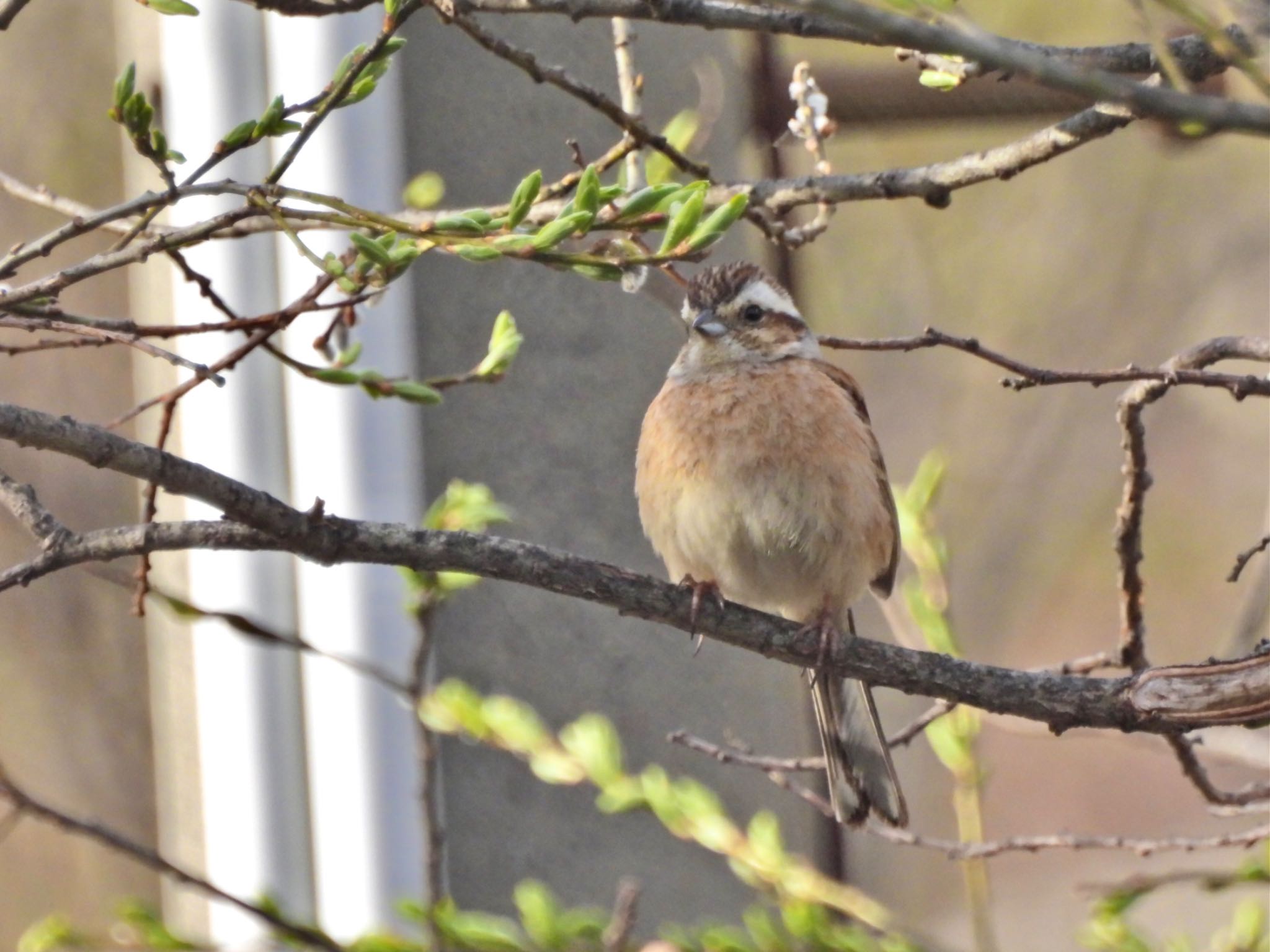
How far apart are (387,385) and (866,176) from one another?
98cm

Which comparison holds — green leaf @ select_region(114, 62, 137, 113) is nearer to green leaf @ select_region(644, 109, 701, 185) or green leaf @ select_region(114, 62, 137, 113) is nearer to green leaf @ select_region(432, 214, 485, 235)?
green leaf @ select_region(432, 214, 485, 235)

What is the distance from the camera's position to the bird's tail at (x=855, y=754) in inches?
130

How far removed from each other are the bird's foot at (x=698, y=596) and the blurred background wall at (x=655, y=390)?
647mm

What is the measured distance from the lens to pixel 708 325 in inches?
138

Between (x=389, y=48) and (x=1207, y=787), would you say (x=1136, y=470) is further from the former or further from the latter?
(x=389, y=48)

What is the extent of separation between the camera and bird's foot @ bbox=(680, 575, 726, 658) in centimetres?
246

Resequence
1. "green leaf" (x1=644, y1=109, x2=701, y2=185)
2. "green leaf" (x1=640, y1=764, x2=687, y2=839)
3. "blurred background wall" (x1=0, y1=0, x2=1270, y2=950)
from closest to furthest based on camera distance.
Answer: "green leaf" (x1=644, y1=109, x2=701, y2=185), "green leaf" (x1=640, y1=764, x2=687, y2=839), "blurred background wall" (x1=0, y1=0, x2=1270, y2=950)

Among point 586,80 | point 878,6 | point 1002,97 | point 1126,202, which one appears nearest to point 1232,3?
point 878,6

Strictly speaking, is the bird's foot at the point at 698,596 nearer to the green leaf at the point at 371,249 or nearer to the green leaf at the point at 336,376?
the green leaf at the point at 336,376

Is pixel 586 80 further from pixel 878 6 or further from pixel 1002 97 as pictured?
pixel 878 6

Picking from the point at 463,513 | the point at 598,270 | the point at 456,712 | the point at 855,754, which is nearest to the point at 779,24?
the point at 598,270

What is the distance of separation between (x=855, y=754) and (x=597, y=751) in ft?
2.10

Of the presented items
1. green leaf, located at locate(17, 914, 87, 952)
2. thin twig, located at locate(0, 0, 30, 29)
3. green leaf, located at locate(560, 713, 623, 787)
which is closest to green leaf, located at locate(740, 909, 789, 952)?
green leaf, located at locate(560, 713, 623, 787)

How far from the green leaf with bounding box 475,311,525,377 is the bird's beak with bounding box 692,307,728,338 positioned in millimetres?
1104
